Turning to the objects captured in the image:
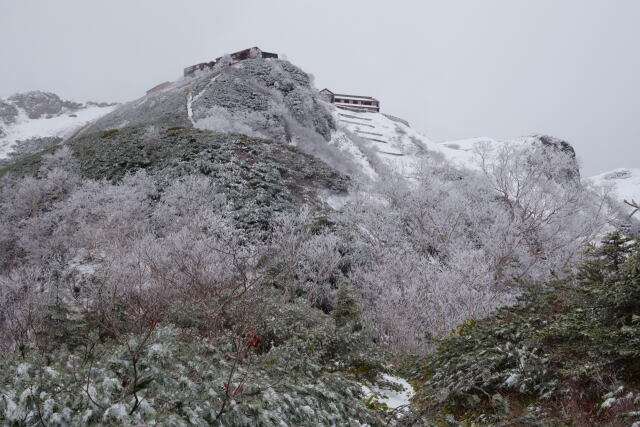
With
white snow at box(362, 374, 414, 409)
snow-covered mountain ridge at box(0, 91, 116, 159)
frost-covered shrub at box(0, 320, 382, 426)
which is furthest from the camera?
snow-covered mountain ridge at box(0, 91, 116, 159)

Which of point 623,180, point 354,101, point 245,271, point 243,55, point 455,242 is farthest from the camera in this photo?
point 354,101

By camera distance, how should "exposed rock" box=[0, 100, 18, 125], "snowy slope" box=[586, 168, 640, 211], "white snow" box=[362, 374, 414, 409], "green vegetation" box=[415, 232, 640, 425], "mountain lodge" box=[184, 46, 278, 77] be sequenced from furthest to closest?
"exposed rock" box=[0, 100, 18, 125]
"snowy slope" box=[586, 168, 640, 211]
"mountain lodge" box=[184, 46, 278, 77]
"white snow" box=[362, 374, 414, 409]
"green vegetation" box=[415, 232, 640, 425]

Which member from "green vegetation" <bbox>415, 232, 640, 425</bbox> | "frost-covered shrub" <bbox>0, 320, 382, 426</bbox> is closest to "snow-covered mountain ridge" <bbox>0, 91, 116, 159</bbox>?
"frost-covered shrub" <bbox>0, 320, 382, 426</bbox>

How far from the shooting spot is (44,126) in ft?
205

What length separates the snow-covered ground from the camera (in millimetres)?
55275

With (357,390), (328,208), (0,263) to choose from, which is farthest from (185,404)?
(0,263)

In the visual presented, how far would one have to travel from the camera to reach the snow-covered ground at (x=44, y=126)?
5528cm

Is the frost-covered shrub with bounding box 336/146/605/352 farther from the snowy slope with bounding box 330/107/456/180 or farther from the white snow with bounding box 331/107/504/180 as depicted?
the snowy slope with bounding box 330/107/456/180

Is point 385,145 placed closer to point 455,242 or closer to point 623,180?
point 623,180

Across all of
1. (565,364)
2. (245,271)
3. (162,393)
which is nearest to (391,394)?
(565,364)

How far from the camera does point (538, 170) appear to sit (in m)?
23.7

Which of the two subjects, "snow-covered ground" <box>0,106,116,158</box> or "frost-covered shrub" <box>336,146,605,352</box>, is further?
"snow-covered ground" <box>0,106,116,158</box>

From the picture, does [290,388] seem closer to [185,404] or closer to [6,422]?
[185,404]

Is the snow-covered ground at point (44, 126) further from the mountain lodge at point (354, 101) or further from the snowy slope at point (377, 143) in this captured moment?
the mountain lodge at point (354, 101)
